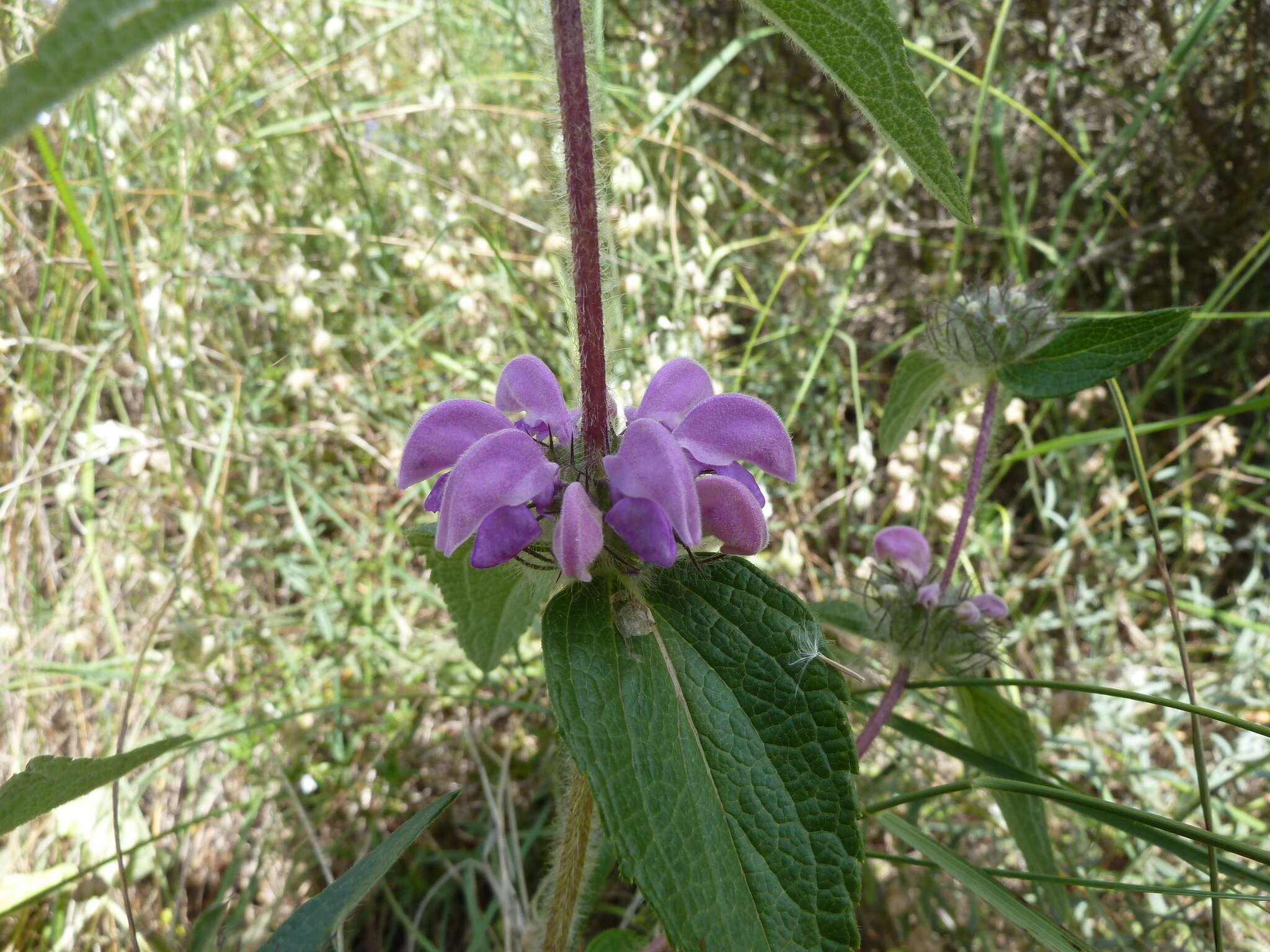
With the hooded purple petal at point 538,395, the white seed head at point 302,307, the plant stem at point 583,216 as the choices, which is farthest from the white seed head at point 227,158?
the plant stem at point 583,216

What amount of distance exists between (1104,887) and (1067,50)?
2.60 meters

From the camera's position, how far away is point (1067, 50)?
9.01 ft

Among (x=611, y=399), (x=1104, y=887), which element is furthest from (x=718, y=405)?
(x=1104, y=887)

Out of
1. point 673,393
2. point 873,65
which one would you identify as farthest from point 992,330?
point 873,65

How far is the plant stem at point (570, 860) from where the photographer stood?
3.09ft

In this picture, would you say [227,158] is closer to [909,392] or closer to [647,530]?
[909,392]

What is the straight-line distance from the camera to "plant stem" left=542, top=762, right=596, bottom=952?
943 mm

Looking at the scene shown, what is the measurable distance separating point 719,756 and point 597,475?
0.29 m

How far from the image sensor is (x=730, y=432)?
92 cm

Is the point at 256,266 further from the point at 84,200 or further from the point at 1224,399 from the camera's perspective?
the point at 1224,399

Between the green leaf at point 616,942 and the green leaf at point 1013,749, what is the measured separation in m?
0.54

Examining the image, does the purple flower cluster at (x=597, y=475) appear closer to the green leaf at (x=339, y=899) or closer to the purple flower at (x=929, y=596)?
the green leaf at (x=339, y=899)

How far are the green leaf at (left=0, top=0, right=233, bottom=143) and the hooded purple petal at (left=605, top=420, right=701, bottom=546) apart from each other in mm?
506

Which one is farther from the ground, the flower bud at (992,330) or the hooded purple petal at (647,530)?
the hooded purple petal at (647,530)
